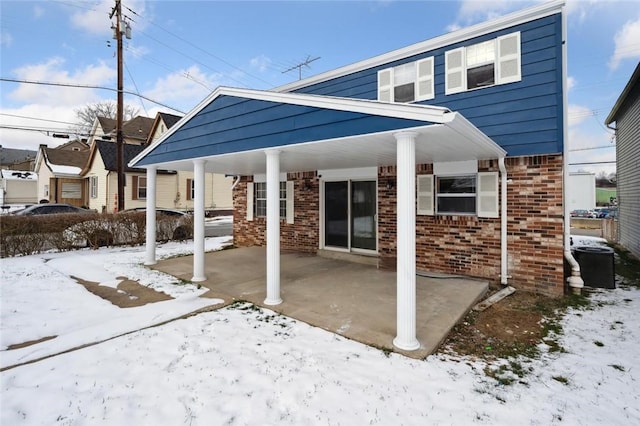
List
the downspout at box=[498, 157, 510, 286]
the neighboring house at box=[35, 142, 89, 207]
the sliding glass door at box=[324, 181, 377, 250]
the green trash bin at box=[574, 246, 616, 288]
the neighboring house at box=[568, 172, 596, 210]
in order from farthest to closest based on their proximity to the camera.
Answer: the neighboring house at box=[35, 142, 89, 207] → the sliding glass door at box=[324, 181, 377, 250] → the neighboring house at box=[568, 172, 596, 210] → the green trash bin at box=[574, 246, 616, 288] → the downspout at box=[498, 157, 510, 286]

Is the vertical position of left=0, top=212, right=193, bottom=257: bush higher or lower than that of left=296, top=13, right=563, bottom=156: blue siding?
lower

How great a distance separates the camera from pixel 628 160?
987 cm

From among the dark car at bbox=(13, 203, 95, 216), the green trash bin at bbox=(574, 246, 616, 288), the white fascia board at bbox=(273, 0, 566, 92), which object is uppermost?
the white fascia board at bbox=(273, 0, 566, 92)

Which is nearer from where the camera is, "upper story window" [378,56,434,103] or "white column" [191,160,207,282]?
"white column" [191,160,207,282]

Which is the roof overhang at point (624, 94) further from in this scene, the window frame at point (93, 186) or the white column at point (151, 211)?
the window frame at point (93, 186)

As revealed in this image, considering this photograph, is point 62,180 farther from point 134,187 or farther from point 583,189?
point 583,189

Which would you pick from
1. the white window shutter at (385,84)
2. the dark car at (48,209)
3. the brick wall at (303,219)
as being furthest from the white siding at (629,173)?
the dark car at (48,209)

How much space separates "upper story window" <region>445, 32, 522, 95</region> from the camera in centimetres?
578

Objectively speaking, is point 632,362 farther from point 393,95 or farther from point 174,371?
point 393,95

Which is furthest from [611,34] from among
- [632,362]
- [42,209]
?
[42,209]

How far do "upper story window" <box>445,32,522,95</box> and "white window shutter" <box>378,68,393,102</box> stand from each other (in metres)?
1.29

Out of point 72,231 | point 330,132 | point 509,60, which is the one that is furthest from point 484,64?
point 72,231

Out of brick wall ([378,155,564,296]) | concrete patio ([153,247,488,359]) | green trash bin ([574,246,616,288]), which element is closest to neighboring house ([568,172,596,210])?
green trash bin ([574,246,616,288])

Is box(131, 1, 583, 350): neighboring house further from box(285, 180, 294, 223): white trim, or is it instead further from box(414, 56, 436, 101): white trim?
box(285, 180, 294, 223): white trim
